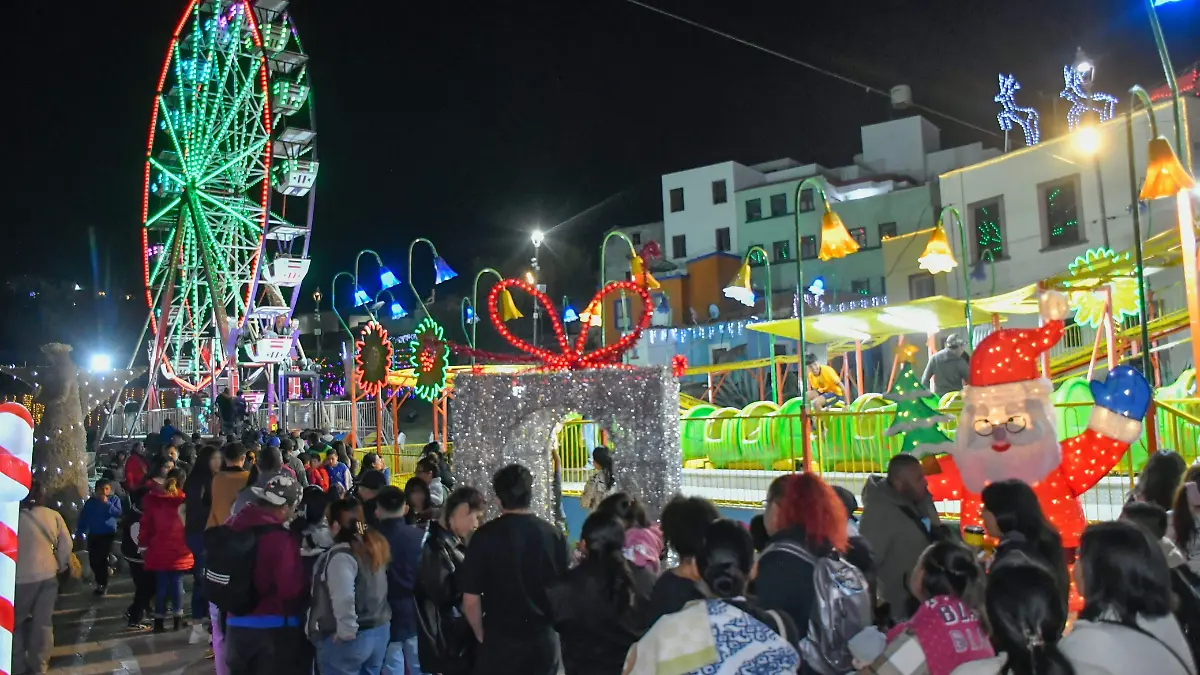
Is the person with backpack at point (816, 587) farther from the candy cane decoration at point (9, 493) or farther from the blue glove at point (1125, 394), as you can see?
the blue glove at point (1125, 394)

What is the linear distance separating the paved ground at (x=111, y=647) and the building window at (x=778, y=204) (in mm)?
31182

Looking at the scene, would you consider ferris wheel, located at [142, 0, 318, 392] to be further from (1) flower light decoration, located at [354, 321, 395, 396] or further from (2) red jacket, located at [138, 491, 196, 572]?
(2) red jacket, located at [138, 491, 196, 572]

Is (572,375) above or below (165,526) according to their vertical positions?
above

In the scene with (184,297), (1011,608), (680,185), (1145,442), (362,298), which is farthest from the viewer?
(680,185)

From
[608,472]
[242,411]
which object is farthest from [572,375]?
[242,411]

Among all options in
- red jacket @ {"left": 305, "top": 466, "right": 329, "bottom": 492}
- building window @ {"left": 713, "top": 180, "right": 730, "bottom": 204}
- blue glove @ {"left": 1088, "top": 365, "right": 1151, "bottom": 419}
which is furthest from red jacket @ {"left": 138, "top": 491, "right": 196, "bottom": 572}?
building window @ {"left": 713, "top": 180, "right": 730, "bottom": 204}

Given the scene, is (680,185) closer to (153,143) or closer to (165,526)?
(153,143)

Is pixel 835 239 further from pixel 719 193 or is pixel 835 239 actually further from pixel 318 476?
pixel 719 193

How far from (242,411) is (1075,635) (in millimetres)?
18795

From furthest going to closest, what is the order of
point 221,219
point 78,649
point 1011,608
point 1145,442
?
point 221,219 → point 1145,442 → point 78,649 → point 1011,608

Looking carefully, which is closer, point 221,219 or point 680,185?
point 221,219

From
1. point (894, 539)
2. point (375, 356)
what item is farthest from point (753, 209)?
point (894, 539)

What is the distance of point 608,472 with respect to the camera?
845 cm

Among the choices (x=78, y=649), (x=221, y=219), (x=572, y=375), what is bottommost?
(x=78, y=649)
